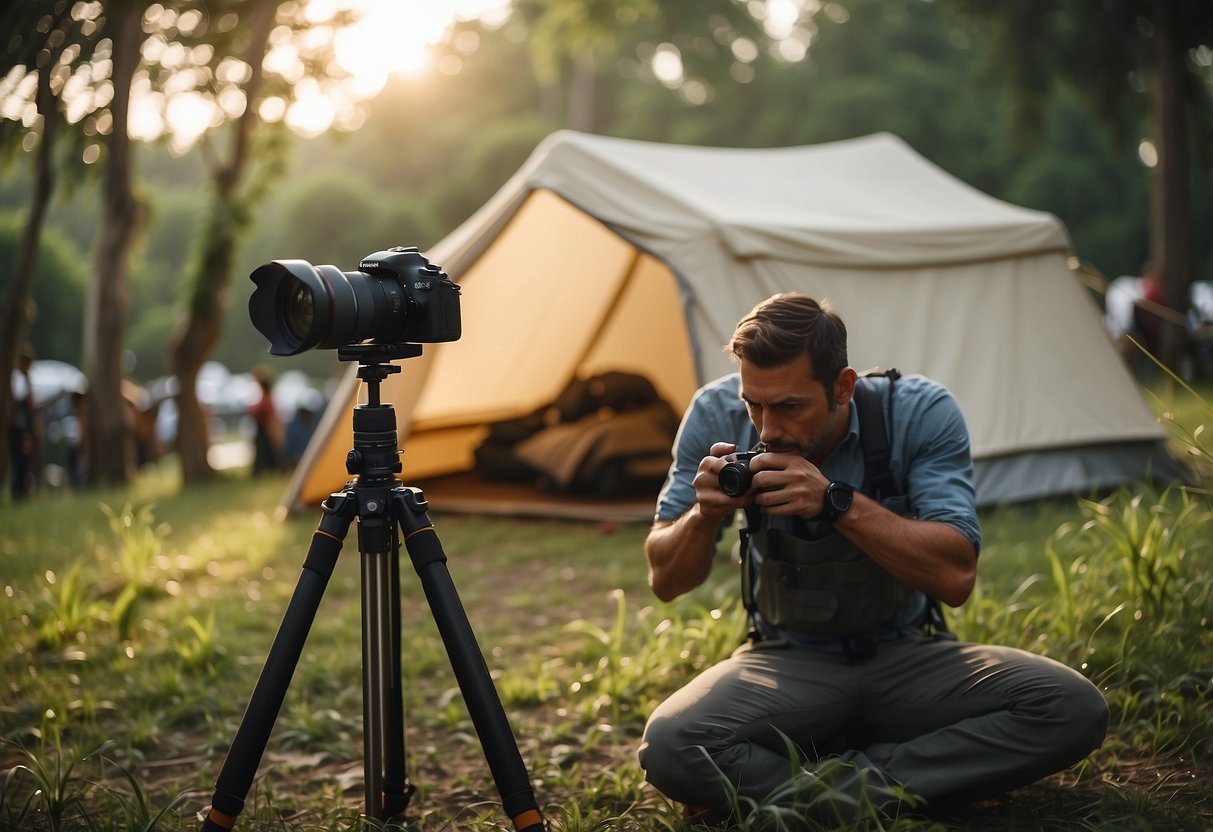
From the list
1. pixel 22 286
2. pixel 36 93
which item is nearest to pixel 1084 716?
pixel 36 93

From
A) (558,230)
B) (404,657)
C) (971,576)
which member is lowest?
(404,657)

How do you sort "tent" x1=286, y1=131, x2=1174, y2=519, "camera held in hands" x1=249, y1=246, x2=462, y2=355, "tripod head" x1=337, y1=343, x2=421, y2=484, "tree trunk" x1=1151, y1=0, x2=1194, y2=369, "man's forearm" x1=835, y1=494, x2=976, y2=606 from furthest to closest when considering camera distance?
"tree trunk" x1=1151, y1=0, x2=1194, y2=369
"tent" x1=286, y1=131, x2=1174, y2=519
"man's forearm" x1=835, y1=494, x2=976, y2=606
"tripod head" x1=337, y1=343, x2=421, y2=484
"camera held in hands" x1=249, y1=246, x2=462, y2=355

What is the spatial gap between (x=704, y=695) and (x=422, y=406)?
5.86 metres

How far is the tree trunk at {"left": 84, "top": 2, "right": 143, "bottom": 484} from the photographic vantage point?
356 inches

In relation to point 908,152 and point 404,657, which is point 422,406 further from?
point 404,657

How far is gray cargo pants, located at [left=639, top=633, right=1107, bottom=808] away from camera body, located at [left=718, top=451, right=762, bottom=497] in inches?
18.6

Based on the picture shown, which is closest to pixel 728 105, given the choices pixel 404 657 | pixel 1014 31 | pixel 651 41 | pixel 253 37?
pixel 651 41

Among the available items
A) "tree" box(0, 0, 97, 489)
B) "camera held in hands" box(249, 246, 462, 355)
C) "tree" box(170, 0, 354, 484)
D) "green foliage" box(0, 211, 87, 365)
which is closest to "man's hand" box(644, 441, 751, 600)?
"camera held in hands" box(249, 246, 462, 355)

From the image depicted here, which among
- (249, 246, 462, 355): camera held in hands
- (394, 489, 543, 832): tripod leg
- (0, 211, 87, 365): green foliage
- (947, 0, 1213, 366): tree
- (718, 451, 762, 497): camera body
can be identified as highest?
(947, 0, 1213, 366): tree

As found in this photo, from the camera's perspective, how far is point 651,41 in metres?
27.2

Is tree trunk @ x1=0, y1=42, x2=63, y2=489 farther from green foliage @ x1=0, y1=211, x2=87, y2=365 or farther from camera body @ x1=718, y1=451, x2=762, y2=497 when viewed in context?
green foliage @ x1=0, y1=211, x2=87, y2=365

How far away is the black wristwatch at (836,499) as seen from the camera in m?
2.19

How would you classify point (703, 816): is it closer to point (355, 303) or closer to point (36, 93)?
point (355, 303)

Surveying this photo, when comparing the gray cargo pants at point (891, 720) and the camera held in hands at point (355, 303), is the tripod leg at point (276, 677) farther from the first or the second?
the gray cargo pants at point (891, 720)
